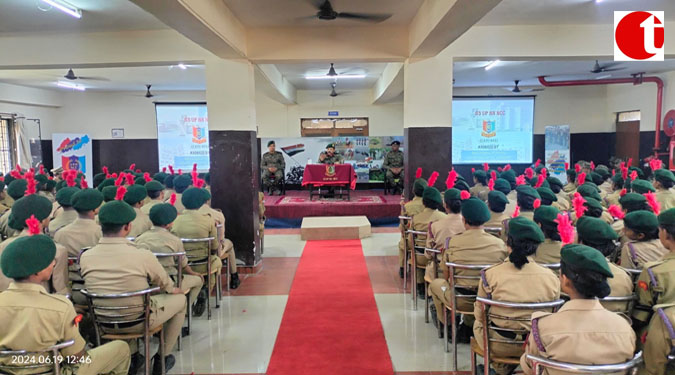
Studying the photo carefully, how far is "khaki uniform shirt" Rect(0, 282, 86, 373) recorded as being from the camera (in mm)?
1955

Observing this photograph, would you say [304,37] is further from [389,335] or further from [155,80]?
[155,80]

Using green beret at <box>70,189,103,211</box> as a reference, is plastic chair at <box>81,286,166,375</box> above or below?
below

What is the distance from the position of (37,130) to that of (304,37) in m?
9.73

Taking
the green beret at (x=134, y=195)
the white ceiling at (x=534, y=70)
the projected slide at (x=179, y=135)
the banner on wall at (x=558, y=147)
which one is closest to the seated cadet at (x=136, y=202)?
the green beret at (x=134, y=195)

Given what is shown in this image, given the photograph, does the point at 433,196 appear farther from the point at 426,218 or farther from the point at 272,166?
the point at 272,166

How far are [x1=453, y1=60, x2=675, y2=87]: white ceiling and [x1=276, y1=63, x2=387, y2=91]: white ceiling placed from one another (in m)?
1.75

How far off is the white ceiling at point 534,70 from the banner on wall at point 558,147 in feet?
4.89

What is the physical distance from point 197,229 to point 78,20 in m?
2.91

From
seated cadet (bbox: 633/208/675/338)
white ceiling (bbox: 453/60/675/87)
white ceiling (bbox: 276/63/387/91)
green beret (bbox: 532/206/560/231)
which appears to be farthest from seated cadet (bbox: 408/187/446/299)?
white ceiling (bbox: 276/63/387/91)

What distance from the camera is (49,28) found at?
5.19m

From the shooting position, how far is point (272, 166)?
10578 mm

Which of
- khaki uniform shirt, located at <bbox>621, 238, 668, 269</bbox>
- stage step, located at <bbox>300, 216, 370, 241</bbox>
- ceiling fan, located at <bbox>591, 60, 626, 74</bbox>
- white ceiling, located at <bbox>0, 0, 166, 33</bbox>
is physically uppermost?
ceiling fan, located at <bbox>591, 60, 626, 74</bbox>

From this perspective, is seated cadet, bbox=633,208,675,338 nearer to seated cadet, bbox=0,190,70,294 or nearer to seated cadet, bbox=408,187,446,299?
seated cadet, bbox=408,187,446,299

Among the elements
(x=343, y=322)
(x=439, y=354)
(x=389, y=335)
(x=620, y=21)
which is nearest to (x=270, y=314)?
(x=343, y=322)
